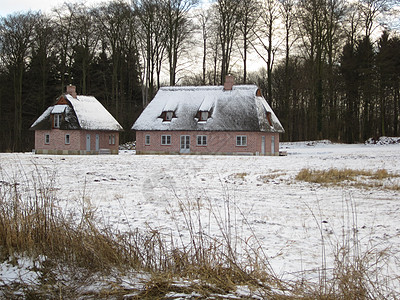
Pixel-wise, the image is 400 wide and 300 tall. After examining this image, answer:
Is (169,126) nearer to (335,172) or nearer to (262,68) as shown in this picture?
(335,172)

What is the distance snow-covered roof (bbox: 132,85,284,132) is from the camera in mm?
36125

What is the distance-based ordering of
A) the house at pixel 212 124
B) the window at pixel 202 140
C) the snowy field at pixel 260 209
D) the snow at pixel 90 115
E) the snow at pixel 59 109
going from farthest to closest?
the snow at pixel 90 115, the snow at pixel 59 109, the window at pixel 202 140, the house at pixel 212 124, the snowy field at pixel 260 209

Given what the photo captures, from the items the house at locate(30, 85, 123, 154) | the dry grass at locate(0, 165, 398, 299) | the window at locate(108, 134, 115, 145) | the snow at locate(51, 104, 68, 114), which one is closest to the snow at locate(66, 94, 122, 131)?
the house at locate(30, 85, 123, 154)

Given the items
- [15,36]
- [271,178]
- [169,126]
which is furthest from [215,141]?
[15,36]

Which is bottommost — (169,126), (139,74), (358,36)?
(169,126)

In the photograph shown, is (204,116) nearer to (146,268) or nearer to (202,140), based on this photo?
(202,140)

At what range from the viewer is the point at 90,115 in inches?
1555

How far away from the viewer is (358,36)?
45562 mm

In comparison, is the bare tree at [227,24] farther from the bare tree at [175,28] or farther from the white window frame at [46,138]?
the white window frame at [46,138]

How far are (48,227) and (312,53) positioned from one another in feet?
143

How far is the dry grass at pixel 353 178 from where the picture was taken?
13.6 metres

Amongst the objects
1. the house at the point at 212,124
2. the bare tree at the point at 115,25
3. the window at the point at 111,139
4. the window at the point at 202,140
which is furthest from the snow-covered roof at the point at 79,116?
the window at the point at 202,140

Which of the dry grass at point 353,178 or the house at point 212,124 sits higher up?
the house at point 212,124

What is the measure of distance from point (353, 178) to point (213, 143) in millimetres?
21862
